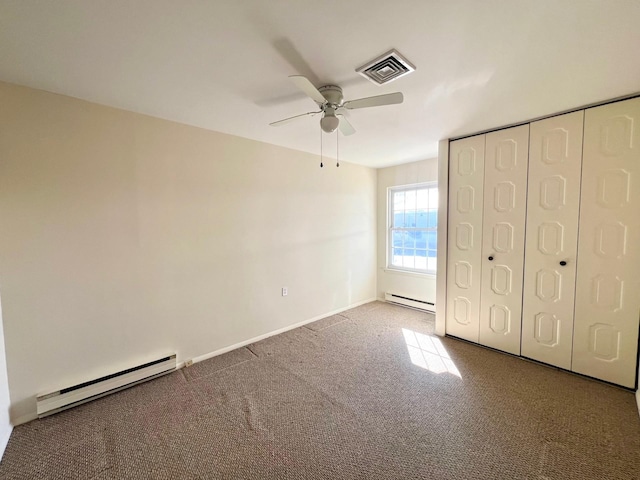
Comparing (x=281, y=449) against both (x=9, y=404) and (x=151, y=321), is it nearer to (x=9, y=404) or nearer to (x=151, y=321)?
(x=151, y=321)

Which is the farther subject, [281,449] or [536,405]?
[536,405]

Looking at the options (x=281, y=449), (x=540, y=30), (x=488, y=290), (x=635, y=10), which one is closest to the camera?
(x=635, y=10)

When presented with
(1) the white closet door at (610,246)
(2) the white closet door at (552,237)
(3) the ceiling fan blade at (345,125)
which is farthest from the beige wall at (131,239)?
(1) the white closet door at (610,246)

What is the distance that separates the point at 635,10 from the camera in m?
1.25

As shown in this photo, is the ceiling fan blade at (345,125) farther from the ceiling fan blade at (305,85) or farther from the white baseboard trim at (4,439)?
the white baseboard trim at (4,439)

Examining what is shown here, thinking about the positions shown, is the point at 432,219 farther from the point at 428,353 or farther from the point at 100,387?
the point at 100,387

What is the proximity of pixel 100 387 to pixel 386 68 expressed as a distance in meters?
3.24

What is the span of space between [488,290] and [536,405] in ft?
3.89

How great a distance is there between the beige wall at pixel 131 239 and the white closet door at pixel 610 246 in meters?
2.90

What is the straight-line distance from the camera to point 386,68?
170 centimetres

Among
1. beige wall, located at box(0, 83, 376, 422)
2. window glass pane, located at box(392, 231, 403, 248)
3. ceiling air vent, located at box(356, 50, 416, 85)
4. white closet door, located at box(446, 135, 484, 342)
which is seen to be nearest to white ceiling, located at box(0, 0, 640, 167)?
ceiling air vent, located at box(356, 50, 416, 85)

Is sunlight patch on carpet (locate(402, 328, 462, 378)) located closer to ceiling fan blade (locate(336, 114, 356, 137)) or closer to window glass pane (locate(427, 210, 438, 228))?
window glass pane (locate(427, 210, 438, 228))

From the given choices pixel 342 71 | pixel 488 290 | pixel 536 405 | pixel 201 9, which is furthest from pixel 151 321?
pixel 488 290

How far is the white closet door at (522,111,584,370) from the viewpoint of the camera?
2426 millimetres
